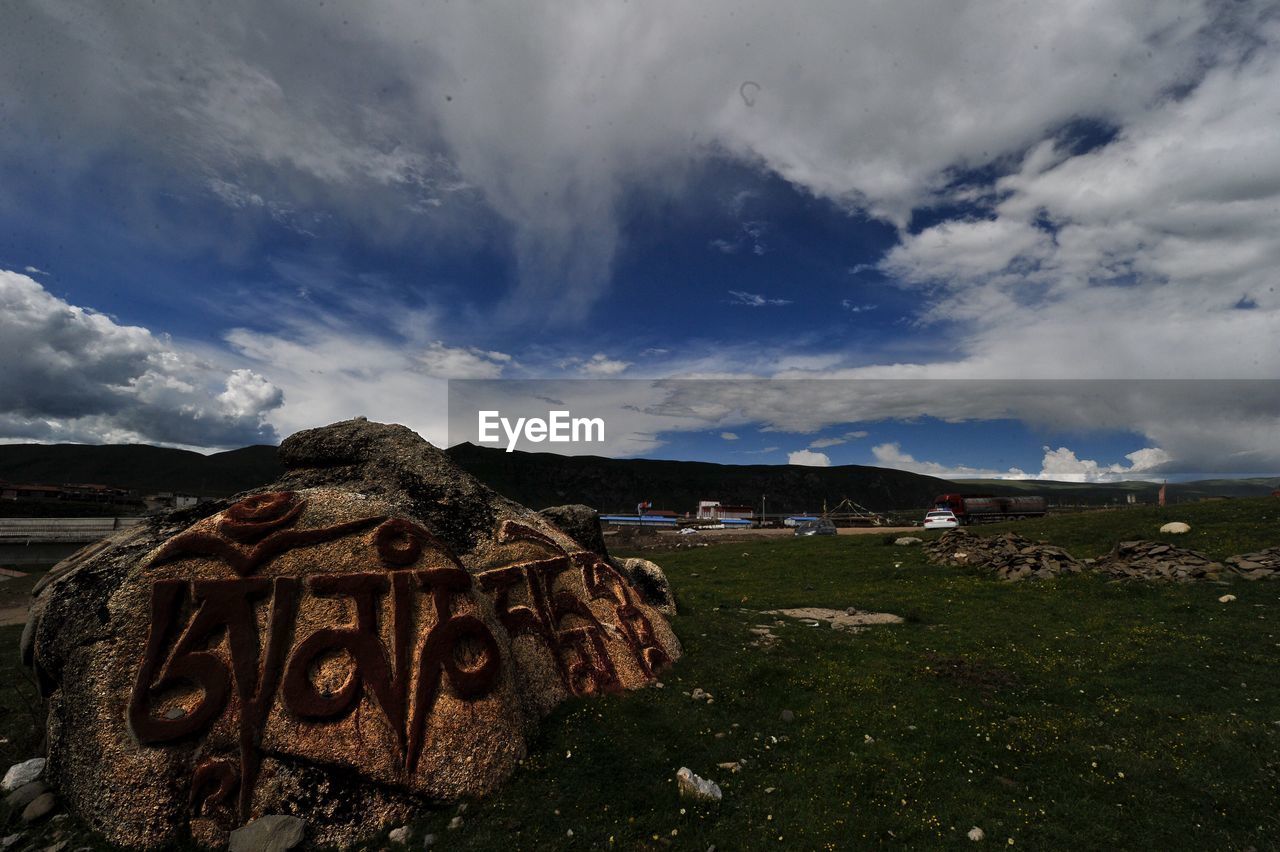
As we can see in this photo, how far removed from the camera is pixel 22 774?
10102 millimetres

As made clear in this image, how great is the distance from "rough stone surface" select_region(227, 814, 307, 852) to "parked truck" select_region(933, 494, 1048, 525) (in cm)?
6342

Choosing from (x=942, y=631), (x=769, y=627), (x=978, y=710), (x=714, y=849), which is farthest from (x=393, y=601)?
(x=942, y=631)

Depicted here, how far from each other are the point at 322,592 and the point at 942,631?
19367 millimetres

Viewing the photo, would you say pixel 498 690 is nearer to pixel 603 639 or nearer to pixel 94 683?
pixel 603 639

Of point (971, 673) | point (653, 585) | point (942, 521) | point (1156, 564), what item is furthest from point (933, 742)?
point (942, 521)

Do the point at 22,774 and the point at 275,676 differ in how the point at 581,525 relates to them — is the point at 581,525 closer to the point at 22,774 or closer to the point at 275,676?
the point at 275,676

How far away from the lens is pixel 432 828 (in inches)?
344

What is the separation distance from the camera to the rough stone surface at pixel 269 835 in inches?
330

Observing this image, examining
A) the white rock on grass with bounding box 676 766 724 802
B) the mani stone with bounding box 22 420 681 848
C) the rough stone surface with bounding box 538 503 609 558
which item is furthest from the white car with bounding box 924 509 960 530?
the mani stone with bounding box 22 420 681 848

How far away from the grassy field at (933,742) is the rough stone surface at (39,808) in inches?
170

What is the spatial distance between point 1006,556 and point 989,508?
116ft

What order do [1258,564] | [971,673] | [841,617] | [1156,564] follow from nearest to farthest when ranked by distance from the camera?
[971,673], [841,617], [1258,564], [1156,564]

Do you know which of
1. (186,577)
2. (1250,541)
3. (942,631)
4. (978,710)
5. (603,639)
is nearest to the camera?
(186,577)

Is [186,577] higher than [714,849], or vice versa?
[186,577]
